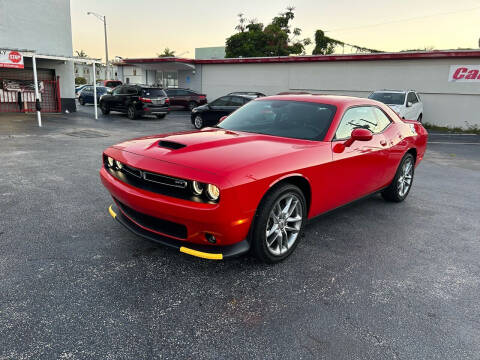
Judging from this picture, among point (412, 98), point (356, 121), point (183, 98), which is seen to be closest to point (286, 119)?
point (356, 121)

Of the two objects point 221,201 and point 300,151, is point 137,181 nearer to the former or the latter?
point 221,201

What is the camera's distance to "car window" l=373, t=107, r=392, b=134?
4801 millimetres

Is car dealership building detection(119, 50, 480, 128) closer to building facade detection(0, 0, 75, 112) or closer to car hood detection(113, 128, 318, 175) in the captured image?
building facade detection(0, 0, 75, 112)

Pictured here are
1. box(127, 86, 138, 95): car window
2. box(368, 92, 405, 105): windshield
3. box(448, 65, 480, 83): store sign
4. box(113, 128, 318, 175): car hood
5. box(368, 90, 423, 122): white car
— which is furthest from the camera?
box(127, 86, 138, 95): car window

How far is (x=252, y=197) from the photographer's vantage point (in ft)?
9.64

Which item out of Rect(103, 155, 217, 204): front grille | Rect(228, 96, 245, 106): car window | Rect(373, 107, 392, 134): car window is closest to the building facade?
Rect(228, 96, 245, 106): car window

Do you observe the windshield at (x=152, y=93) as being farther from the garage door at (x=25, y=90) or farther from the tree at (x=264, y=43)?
the tree at (x=264, y=43)

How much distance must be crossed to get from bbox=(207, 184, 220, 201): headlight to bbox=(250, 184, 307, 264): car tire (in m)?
0.45

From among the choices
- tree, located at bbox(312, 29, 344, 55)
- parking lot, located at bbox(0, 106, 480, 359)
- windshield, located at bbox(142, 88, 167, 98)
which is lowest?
parking lot, located at bbox(0, 106, 480, 359)

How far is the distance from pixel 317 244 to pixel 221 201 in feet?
5.36

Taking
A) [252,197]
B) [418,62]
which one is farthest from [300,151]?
[418,62]

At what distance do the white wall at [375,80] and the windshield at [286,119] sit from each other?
51.5 feet

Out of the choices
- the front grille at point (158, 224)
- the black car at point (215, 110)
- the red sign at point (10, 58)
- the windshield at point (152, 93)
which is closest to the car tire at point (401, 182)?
the front grille at point (158, 224)

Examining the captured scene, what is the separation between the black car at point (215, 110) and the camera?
14.3 m
